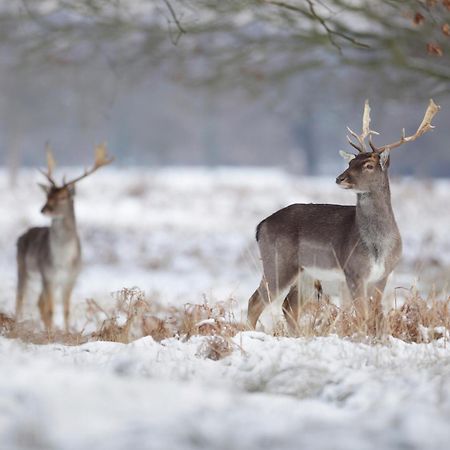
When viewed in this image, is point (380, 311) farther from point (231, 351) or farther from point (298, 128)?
point (298, 128)

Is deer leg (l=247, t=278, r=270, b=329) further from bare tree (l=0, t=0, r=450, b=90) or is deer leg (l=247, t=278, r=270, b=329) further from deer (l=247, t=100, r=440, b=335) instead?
bare tree (l=0, t=0, r=450, b=90)

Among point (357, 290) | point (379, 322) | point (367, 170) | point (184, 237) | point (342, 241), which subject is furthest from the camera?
point (184, 237)

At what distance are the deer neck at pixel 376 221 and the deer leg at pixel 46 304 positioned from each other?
371cm

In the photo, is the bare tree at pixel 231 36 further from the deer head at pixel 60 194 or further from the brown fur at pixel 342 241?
the brown fur at pixel 342 241

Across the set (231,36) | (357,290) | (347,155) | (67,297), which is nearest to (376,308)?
(357,290)

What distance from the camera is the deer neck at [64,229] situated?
31.2 feet

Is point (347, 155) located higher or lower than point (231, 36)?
lower

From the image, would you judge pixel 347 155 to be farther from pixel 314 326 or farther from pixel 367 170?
pixel 314 326

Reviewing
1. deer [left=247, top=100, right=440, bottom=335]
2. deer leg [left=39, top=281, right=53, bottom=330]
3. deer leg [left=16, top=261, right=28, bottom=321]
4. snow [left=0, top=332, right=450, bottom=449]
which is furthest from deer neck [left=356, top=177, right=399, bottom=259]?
deer leg [left=16, top=261, right=28, bottom=321]

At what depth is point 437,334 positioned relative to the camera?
18.0ft

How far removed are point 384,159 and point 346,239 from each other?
621 millimetres

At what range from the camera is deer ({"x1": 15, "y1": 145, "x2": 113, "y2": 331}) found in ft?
30.2

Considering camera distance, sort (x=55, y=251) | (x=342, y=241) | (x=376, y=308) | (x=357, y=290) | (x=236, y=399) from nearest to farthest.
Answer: (x=236, y=399) < (x=376, y=308) < (x=357, y=290) < (x=342, y=241) < (x=55, y=251)

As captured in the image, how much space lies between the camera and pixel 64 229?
952cm
